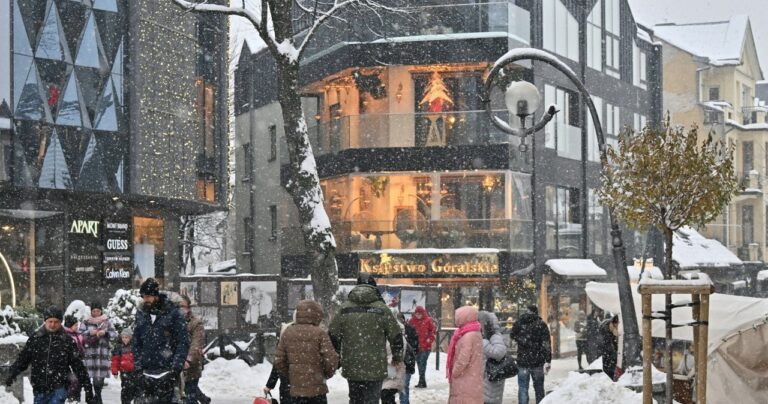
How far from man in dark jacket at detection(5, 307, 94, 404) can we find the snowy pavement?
7.18 meters

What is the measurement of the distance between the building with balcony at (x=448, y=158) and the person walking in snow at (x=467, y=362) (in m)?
21.8

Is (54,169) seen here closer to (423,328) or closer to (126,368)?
(423,328)

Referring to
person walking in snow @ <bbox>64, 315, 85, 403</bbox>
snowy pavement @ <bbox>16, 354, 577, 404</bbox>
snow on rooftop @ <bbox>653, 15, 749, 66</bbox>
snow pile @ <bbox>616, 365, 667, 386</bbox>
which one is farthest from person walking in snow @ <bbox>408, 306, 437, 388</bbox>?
snow on rooftop @ <bbox>653, 15, 749, 66</bbox>

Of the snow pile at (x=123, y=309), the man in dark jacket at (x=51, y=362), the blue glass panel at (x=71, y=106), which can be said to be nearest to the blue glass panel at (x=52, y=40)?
the blue glass panel at (x=71, y=106)

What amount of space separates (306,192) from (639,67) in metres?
29.4

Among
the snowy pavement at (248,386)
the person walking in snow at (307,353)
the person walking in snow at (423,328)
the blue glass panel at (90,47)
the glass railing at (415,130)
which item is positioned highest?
the blue glass panel at (90,47)

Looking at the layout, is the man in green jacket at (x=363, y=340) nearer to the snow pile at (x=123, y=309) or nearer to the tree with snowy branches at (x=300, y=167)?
the tree with snowy branches at (x=300, y=167)

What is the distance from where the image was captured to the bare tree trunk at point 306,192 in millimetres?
21875

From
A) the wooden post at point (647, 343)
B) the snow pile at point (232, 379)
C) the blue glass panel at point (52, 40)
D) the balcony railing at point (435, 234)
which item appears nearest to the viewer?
the wooden post at point (647, 343)

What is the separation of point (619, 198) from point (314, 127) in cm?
2485

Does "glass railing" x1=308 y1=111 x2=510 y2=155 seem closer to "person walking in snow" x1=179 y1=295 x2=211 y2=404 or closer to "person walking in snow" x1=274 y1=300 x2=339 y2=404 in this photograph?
"person walking in snow" x1=179 y1=295 x2=211 y2=404

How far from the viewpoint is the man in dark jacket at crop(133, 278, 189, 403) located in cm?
1156

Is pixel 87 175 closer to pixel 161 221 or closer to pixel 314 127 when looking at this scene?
pixel 161 221

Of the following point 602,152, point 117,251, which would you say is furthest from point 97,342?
point 117,251
